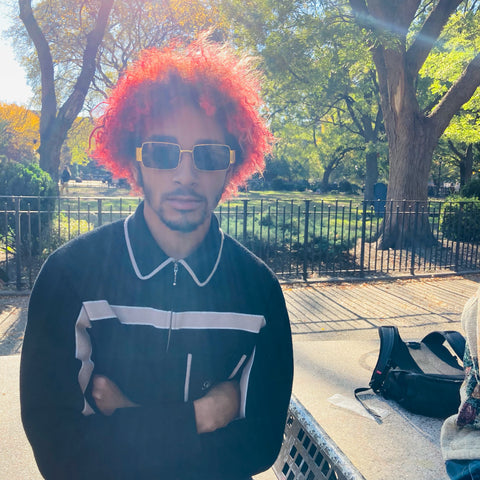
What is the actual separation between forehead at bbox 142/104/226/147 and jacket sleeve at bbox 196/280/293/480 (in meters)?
0.56

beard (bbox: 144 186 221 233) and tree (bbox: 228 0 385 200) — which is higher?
Answer: tree (bbox: 228 0 385 200)

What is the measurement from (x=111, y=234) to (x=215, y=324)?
0.44 meters

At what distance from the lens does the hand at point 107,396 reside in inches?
56.4

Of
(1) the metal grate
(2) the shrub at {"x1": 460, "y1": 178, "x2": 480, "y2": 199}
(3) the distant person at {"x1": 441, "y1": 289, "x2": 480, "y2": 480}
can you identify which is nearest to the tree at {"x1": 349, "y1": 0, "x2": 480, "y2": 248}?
(2) the shrub at {"x1": 460, "y1": 178, "x2": 480, "y2": 199}

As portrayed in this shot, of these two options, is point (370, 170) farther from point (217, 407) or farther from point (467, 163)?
point (217, 407)

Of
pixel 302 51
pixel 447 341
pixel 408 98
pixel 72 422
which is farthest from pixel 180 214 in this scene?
pixel 302 51

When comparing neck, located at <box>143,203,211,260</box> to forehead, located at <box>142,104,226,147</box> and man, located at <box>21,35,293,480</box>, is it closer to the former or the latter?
man, located at <box>21,35,293,480</box>

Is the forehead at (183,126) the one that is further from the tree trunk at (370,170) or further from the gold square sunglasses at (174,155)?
the tree trunk at (370,170)

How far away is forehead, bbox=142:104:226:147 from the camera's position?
5.15ft

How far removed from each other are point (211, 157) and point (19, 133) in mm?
33066

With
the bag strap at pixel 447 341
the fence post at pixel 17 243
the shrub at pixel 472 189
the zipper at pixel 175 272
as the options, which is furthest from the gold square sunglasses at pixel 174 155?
the shrub at pixel 472 189

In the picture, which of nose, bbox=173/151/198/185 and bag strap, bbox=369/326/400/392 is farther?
bag strap, bbox=369/326/400/392

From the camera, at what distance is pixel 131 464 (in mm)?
1348

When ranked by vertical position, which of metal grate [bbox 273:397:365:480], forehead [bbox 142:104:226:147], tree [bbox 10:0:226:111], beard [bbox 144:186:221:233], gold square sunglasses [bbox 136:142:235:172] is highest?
tree [bbox 10:0:226:111]
